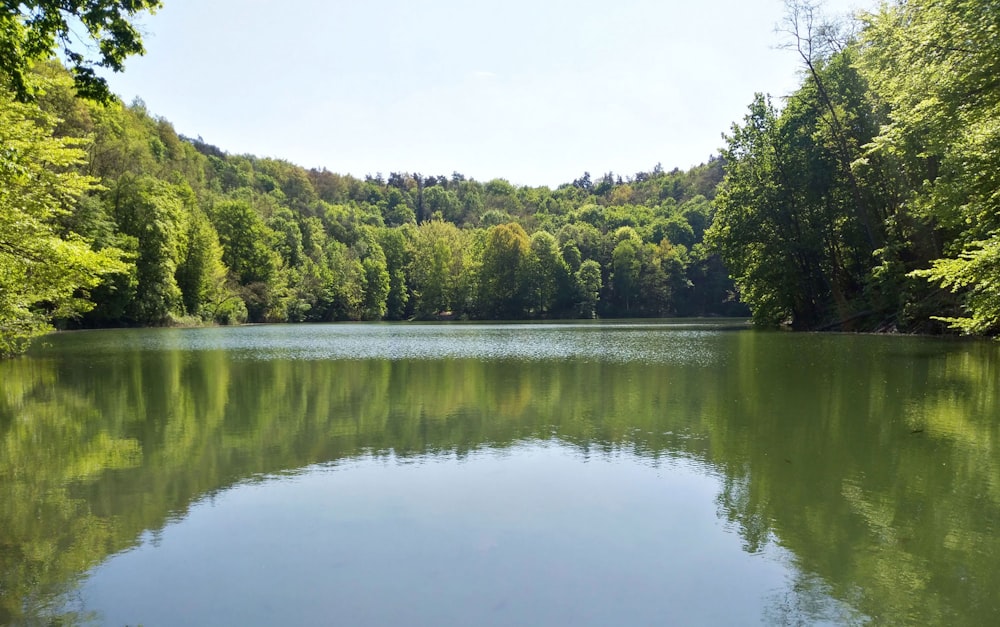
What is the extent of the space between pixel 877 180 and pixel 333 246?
66651 mm

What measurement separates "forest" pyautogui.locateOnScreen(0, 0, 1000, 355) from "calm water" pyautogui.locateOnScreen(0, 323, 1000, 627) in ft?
12.9

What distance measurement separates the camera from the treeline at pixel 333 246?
4703 centimetres

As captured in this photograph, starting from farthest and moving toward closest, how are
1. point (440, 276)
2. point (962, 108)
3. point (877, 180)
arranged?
point (440, 276), point (877, 180), point (962, 108)

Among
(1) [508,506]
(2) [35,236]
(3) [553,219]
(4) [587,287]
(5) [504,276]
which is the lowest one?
(1) [508,506]

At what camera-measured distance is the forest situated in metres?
12.0

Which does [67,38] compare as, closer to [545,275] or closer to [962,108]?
[962,108]

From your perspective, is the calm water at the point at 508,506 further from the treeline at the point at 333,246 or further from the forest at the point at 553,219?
the treeline at the point at 333,246

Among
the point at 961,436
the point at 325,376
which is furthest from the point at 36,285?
the point at 961,436

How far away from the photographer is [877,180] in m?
30.0

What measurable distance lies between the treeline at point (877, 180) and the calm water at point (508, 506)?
5.12 metres

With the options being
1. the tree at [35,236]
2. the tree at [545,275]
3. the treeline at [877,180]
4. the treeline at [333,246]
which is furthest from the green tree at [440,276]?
the tree at [35,236]

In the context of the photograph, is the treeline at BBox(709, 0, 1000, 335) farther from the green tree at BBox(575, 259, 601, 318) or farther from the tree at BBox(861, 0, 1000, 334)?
the green tree at BBox(575, 259, 601, 318)

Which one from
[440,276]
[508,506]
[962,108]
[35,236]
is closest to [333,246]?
[440,276]

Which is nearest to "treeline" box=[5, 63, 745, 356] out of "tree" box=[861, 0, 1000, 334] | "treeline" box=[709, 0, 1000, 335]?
"treeline" box=[709, 0, 1000, 335]
